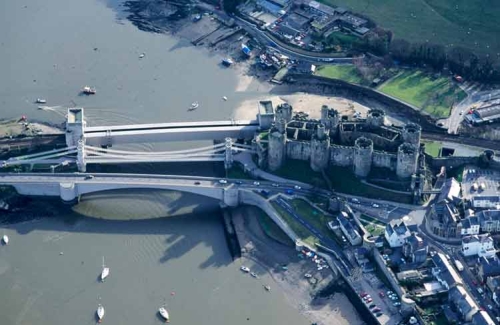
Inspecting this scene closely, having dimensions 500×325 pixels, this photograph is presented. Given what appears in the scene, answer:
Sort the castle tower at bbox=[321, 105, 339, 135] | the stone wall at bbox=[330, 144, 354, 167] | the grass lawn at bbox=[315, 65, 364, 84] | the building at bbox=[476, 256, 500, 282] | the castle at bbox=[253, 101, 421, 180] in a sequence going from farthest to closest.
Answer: the grass lawn at bbox=[315, 65, 364, 84], the castle tower at bbox=[321, 105, 339, 135], the stone wall at bbox=[330, 144, 354, 167], the castle at bbox=[253, 101, 421, 180], the building at bbox=[476, 256, 500, 282]

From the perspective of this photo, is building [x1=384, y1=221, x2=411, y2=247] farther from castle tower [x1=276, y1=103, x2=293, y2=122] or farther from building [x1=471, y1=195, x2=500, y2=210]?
castle tower [x1=276, y1=103, x2=293, y2=122]

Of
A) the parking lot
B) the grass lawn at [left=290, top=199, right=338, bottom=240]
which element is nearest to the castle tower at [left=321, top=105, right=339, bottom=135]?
the grass lawn at [left=290, top=199, right=338, bottom=240]

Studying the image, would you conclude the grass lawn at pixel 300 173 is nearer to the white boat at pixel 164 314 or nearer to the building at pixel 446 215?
the building at pixel 446 215

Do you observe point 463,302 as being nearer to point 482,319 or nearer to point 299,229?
point 482,319

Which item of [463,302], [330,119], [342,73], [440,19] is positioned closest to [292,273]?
[463,302]

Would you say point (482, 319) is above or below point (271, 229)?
below

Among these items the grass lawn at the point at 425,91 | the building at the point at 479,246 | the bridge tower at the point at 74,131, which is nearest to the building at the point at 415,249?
the building at the point at 479,246

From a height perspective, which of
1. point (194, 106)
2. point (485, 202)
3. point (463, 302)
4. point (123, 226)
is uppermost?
point (194, 106)
